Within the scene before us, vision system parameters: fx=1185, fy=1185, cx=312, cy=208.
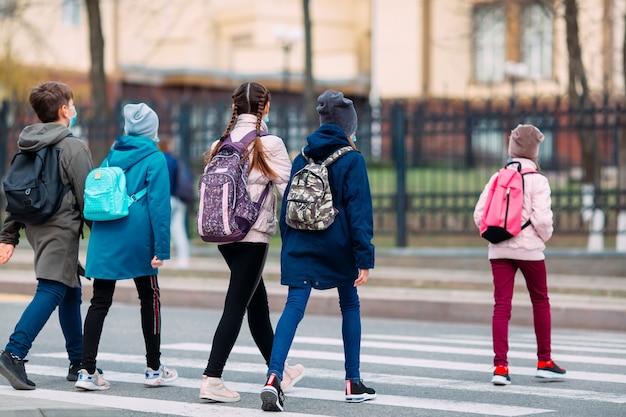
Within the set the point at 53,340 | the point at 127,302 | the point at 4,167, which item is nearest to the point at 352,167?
the point at 53,340

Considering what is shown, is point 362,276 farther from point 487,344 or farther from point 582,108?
point 582,108

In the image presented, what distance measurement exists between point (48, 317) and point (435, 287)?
7836 mm

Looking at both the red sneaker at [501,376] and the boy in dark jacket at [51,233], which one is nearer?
the boy in dark jacket at [51,233]

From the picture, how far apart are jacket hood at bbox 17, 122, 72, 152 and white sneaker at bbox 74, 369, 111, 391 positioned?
56.7 inches

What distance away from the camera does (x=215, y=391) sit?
6.96m

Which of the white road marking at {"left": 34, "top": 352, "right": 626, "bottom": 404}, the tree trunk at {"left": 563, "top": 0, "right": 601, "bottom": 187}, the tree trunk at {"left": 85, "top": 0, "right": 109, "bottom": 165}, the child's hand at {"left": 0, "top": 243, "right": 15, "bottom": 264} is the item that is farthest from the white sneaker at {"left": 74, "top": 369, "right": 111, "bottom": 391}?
the tree trunk at {"left": 85, "top": 0, "right": 109, "bottom": 165}

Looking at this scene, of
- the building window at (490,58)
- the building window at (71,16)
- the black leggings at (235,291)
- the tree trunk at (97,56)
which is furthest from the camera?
the building window at (71,16)

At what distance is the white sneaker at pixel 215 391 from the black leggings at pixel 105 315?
0.67m

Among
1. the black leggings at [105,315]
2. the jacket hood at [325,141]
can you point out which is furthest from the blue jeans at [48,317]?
the jacket hood at [325,141]

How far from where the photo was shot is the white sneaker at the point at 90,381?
7.36 metres

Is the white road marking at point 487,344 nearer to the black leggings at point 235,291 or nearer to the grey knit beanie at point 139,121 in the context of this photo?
the black leggings at point 235,291

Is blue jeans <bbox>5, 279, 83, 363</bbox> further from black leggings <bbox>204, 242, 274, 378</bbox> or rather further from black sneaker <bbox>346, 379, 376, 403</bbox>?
black sneaker <bbox>346, 379, 376, 403</bbox>

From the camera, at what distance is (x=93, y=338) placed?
7.35 m

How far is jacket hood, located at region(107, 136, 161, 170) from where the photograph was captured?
745cm
